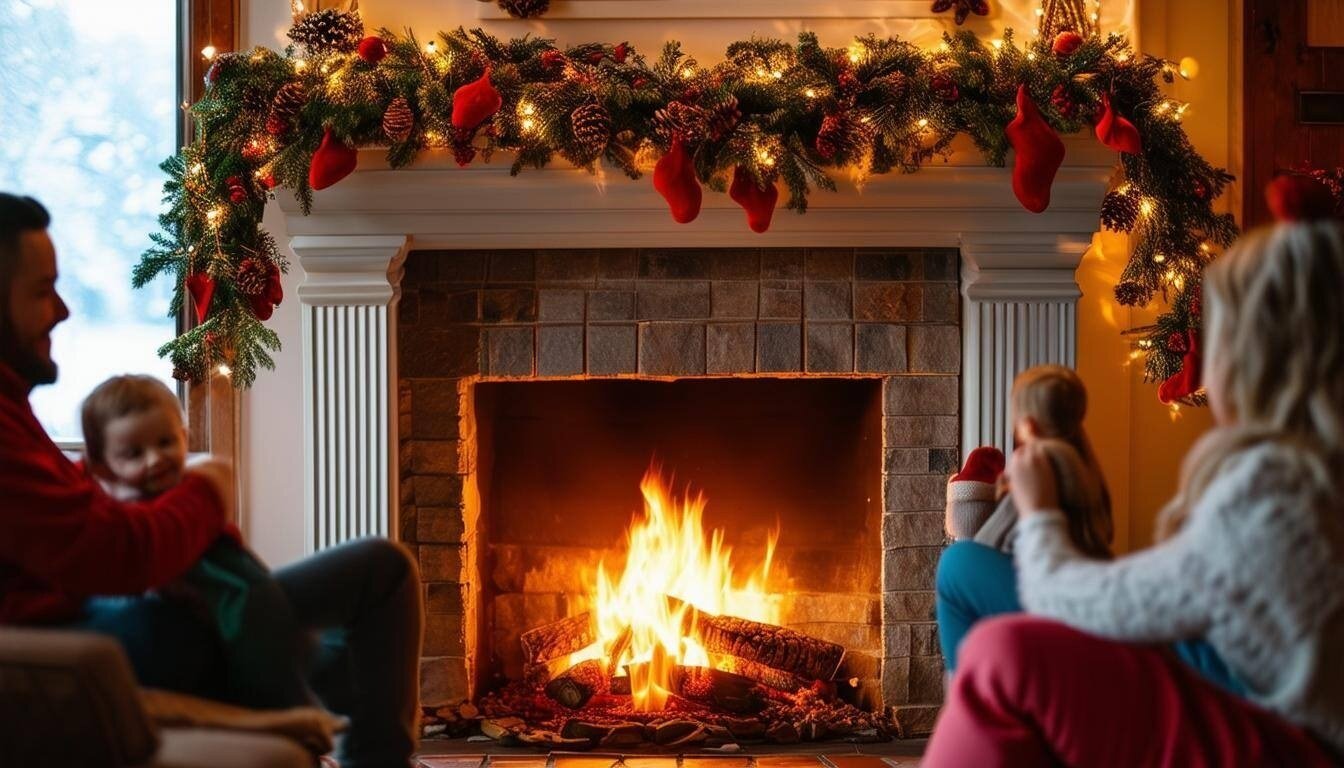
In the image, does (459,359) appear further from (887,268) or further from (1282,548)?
(1282,548)

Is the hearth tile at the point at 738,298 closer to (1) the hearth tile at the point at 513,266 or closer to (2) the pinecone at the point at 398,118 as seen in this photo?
(1) the hearth tile at the point at 513,266

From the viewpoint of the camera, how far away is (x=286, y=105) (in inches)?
94.9

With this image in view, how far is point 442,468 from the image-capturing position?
271cm

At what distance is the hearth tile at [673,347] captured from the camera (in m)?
2.70

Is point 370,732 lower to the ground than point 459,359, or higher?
lower

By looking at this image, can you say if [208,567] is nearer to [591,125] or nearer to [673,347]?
[591,125]

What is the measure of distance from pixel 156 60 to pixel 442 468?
125 cm

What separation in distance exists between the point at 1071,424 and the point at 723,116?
104 centimetres

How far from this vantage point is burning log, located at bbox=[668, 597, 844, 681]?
279 centimetres

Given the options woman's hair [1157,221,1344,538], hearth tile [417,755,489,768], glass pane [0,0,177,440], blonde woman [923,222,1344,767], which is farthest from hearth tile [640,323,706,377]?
woman's hair [1157,221,1344,538]

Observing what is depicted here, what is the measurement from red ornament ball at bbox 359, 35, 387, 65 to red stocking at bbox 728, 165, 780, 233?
776 millimetres

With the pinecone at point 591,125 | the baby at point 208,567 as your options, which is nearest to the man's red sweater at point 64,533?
the baby at point 208,567

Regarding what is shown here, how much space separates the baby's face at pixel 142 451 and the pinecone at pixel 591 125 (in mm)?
1065

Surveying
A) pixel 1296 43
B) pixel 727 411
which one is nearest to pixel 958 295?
pixel 727 411
